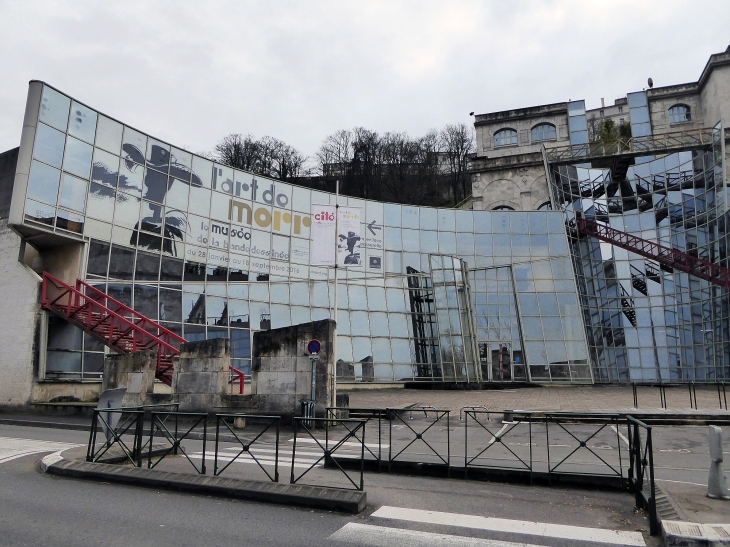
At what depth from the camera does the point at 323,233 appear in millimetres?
19859

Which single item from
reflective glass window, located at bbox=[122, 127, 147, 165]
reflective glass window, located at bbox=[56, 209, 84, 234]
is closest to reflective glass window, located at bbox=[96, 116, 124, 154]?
reflective glass window, located at bbox=[122, 127, 147, 165]

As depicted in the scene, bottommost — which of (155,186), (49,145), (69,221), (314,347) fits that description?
(314,347)

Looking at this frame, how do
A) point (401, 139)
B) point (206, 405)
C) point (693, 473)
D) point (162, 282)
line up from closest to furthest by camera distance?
point (693, 473) < point (206, 405) < point (162, 282) < point (401, 139)

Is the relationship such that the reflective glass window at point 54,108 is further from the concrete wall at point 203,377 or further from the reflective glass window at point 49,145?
the concrete wall at point 203,377

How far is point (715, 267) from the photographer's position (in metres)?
30.1

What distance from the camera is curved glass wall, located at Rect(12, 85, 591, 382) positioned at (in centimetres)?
2222

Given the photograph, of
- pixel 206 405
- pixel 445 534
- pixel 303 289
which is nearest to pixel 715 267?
pixel 303 289

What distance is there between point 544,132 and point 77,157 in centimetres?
3484

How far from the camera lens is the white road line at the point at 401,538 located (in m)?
5.86

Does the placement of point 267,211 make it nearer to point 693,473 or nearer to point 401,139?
point 693,473

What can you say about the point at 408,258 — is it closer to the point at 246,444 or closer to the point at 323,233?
the point at 323,233

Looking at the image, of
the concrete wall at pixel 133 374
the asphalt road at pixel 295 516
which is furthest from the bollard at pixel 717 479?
the concrete wall at pixel 133 374

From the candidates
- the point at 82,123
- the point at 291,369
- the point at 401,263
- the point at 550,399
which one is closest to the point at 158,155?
the point at 82,123

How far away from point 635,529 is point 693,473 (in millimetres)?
4166
